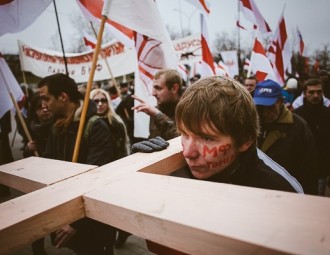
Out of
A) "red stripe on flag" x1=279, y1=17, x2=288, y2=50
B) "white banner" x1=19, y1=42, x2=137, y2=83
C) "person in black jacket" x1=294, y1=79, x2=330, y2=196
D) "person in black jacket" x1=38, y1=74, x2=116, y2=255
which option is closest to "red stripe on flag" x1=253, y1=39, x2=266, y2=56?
"person in black jacket" x1=294, y1=79, x2=330, y2=196

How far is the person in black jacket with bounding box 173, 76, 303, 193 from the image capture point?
1.12 metres

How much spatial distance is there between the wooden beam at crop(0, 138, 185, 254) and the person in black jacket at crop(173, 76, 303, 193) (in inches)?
8.2

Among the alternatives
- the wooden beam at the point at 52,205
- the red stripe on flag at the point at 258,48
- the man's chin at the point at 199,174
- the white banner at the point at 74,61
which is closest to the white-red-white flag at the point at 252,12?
the red stripe on flag at the point at 258,48

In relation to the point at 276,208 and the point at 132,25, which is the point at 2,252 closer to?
the point at 276,208

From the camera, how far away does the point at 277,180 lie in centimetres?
120

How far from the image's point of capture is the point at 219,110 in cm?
114

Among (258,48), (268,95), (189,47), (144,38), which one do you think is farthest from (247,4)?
(189,47)

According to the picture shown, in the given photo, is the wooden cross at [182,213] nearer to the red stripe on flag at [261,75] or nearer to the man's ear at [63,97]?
the man's ear at [63,97]

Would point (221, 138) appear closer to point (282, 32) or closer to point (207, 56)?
point (207, 56)

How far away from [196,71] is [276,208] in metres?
14.4

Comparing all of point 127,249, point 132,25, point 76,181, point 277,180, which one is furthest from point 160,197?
point 127,249

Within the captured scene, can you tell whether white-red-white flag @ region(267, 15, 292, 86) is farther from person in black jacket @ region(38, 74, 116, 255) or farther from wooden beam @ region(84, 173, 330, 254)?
wooden beam @ region(84, 173, 330, 254)

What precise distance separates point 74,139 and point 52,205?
6.55 ft

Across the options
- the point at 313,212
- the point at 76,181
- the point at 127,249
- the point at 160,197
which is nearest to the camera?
the point at 313,212
